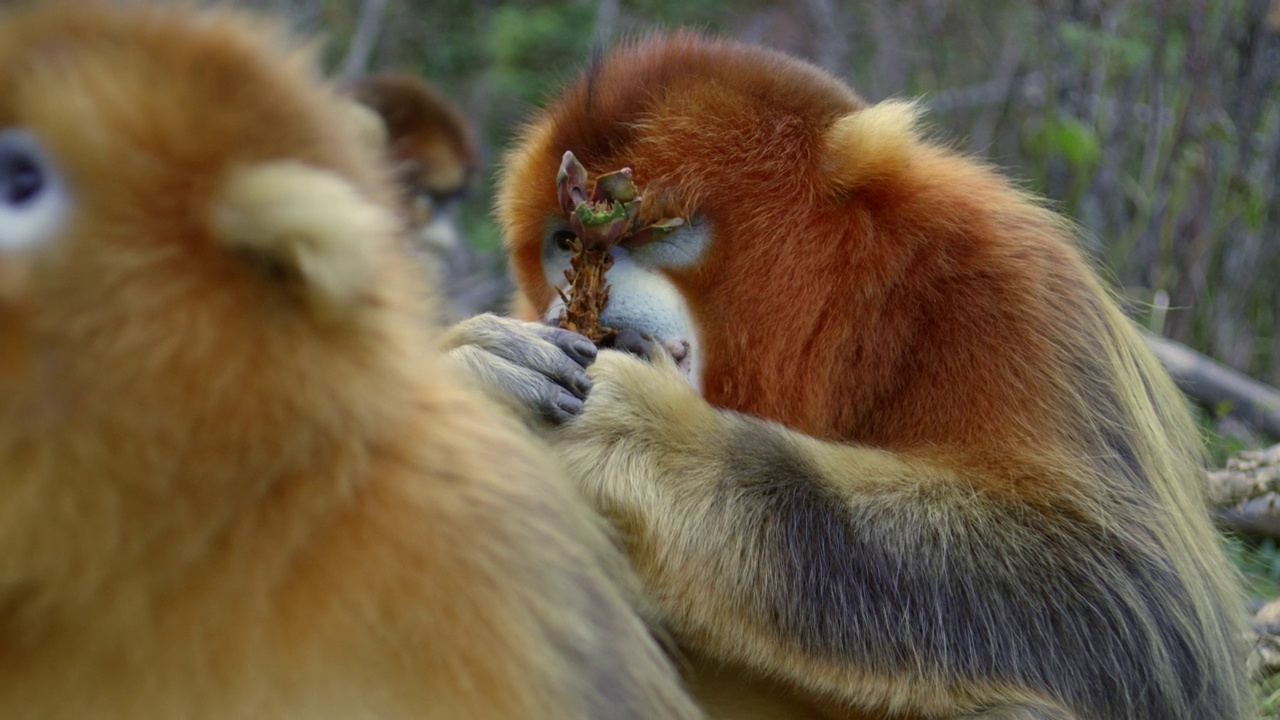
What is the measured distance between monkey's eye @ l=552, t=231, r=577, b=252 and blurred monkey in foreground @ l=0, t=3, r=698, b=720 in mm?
1316

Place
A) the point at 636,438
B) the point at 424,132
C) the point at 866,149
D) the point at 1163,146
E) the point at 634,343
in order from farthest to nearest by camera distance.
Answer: the point at 424,132
the point at 1163,146
the point at 866,149
the point at 634,343
the point at 636,438

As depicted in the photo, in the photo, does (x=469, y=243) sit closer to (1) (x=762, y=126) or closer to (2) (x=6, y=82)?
(1) (x=762, y=126)

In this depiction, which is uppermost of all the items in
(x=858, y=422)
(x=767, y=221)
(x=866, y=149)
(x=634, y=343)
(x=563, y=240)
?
(x=866, y=149)

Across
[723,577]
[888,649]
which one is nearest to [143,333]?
[723,577]

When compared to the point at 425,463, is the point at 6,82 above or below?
above

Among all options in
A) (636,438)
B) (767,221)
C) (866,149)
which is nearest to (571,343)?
(636,438)

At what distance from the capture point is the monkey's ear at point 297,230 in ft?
4.56

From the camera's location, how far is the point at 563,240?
115 inches

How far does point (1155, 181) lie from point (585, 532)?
5983 mm

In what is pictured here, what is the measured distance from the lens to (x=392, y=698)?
4.85ft

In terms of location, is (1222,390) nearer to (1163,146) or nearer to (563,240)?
(1163,146)

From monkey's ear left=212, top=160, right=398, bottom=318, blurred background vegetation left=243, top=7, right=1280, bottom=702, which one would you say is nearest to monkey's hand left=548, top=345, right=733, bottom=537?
monkey's ear left=212, top=160, right=398, bottom=318

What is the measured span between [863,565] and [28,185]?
1.66 meters

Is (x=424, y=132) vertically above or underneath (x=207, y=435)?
underneath
